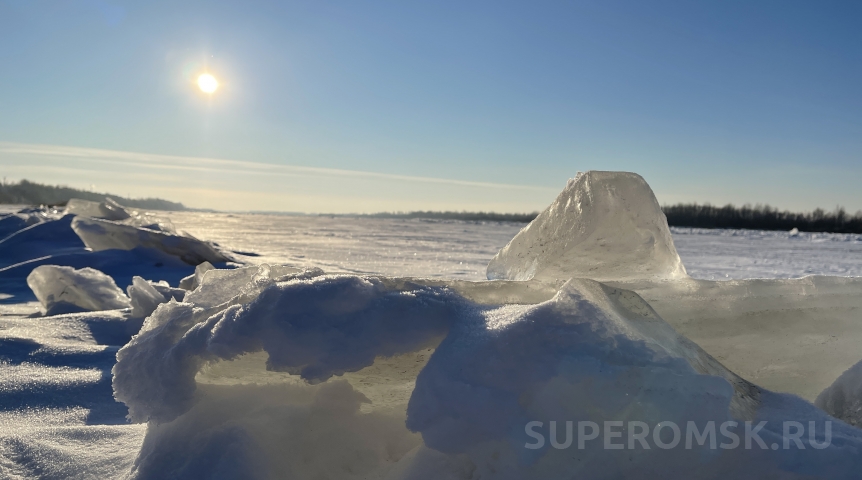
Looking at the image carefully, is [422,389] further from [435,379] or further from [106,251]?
[106,251]

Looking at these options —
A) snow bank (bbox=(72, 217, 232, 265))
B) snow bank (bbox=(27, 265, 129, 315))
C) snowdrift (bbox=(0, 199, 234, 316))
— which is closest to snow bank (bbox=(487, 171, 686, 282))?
snow bank (bbox=(27, 265, 129, 315))

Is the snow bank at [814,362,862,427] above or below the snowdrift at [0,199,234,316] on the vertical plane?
above

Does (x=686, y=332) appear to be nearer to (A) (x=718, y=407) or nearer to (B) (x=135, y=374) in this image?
(A) (x=718, y=407)

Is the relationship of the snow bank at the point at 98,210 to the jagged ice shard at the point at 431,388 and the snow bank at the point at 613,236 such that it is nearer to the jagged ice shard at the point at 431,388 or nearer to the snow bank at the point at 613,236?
the jagged ice shard at the point at 431,388

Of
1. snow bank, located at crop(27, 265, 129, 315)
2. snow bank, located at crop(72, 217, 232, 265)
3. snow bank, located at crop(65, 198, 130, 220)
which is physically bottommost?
snow bank, located at crop(27, 265, 129, 315)

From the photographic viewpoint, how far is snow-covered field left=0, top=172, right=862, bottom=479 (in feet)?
3.14

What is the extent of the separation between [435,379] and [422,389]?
0.10 ft

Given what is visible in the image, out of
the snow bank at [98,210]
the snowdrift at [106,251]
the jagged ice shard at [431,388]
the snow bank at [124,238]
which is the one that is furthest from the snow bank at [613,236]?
the snow bank at [98,210]

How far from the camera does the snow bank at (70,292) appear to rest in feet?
11.1

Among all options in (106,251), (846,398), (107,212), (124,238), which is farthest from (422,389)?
(107,212)

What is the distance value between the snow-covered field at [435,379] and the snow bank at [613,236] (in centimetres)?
31

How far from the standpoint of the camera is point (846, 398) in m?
1.40

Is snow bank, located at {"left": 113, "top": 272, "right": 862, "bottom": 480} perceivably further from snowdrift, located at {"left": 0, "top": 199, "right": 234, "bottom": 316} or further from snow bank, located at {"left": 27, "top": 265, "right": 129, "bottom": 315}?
snowdrift, located at {"left": 0, "top": 199, "right": 234, "bottom": 316}

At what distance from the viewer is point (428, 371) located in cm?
99
